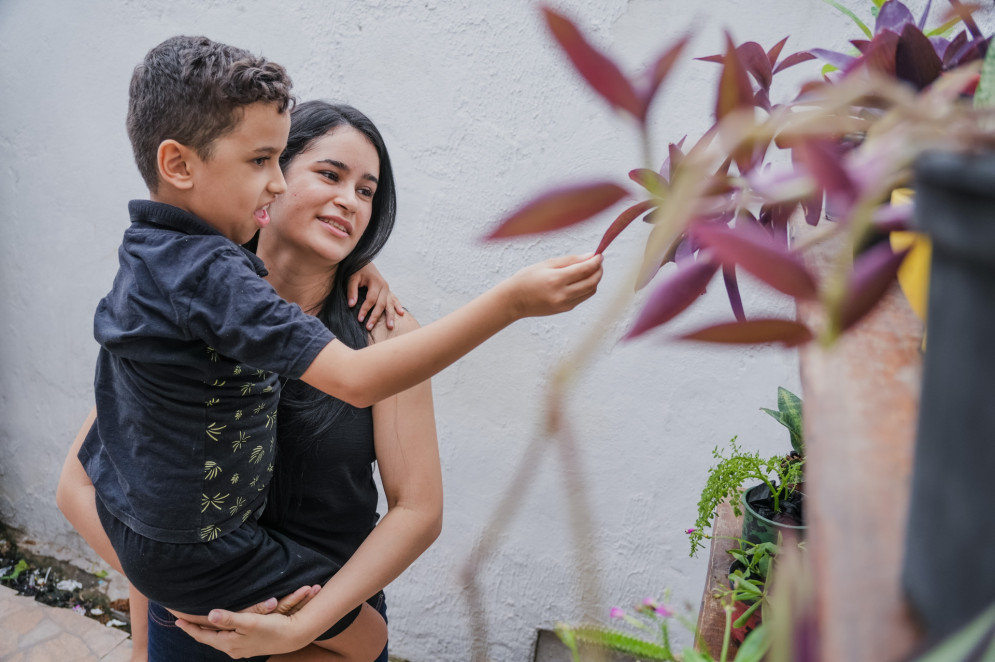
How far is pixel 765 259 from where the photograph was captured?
23cm

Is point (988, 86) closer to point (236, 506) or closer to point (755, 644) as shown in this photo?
point (755, 644)

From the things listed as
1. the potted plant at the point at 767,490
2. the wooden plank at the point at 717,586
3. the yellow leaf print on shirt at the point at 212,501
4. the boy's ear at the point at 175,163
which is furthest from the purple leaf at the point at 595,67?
the yellow leaf print on shirt at the point at 212,501

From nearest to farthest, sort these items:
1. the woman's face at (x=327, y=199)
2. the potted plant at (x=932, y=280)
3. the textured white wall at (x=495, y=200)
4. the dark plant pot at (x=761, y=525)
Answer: the potted plant at (x=932, y=280), the dark plant pot at (x=761, y=525), the woman's face at (x=327, y=199), the textured white wall at (x=495, y=200)

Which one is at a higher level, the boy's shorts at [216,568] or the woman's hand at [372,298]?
the woman's hand at [372,298]

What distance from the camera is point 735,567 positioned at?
94 centimetres

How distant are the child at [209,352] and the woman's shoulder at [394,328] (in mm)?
218

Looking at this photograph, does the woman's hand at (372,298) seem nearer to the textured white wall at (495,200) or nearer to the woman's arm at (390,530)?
the woman's arm at (390,530)

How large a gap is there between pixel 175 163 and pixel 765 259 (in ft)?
3.15

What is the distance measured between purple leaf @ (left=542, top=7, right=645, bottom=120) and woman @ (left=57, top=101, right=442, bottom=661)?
0.97 meters

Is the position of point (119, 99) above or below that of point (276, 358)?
above

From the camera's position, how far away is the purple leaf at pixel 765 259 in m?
0.23

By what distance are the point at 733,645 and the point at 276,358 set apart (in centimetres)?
60

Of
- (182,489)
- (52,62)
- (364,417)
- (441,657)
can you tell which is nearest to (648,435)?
(364,417)

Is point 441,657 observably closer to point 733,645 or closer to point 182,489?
point 182,489
